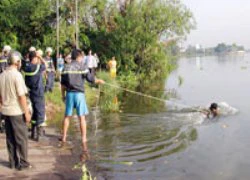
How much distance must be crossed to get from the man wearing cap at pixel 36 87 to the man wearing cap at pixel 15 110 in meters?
1.97

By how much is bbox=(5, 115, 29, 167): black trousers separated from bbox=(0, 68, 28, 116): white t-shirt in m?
0.14

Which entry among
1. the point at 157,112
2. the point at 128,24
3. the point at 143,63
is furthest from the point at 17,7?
the point at 157,112

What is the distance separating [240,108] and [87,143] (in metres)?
8.83

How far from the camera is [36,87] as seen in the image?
9.12 metres

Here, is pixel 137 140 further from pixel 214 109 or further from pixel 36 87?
pixel 214 109

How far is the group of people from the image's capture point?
265 inches

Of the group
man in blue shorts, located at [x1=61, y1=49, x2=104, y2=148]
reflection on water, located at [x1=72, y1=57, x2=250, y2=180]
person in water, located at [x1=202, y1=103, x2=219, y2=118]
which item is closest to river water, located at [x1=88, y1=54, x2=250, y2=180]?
reflection on water, located at [x1=72, y1=57, x2=250, y2=180]

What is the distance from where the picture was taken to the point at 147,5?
34250 millimetres

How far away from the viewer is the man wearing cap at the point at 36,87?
8906 mm

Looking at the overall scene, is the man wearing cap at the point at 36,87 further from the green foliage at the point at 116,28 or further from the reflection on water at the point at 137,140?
the green foliage at the point at 116,28

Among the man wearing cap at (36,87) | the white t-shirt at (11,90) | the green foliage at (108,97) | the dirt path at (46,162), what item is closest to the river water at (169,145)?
the dirt path at (46,162)

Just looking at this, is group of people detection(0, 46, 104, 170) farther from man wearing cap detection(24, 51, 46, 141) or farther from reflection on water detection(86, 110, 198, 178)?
reflection on water detection(86, 110, 198, 178)

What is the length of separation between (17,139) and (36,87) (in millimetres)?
2304

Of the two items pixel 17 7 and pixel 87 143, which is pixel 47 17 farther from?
pixel 87 143
